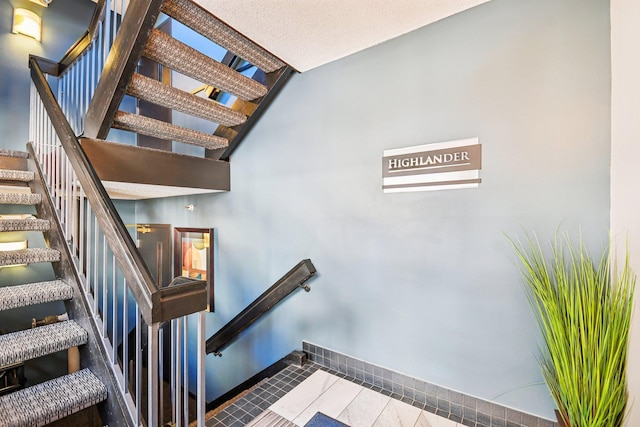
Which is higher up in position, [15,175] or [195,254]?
[15,175]

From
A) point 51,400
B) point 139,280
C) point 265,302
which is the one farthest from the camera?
point 265,302

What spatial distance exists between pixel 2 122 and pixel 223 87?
3.19 m

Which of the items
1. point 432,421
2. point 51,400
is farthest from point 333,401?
point 51,400

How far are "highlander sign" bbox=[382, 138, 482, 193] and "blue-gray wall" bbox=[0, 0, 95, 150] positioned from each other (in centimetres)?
429

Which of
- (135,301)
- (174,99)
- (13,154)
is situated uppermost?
(174,99)

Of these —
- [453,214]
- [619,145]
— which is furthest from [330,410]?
[619,145]

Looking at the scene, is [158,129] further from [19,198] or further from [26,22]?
[26,22]

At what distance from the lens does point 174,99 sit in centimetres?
189

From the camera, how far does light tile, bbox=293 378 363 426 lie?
1.56m

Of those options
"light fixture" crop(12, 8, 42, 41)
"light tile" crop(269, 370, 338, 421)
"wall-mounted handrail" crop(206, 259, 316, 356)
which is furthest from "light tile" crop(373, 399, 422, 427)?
"light fixture" crop(12, 8, 42, 41)

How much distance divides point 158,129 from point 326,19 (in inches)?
54.2

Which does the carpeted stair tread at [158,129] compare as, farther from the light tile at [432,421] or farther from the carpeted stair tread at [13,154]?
the light tile at [432,421]

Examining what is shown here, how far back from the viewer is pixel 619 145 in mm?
1180

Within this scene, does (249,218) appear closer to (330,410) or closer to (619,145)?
(330,410)
